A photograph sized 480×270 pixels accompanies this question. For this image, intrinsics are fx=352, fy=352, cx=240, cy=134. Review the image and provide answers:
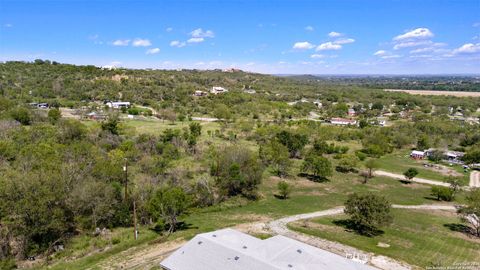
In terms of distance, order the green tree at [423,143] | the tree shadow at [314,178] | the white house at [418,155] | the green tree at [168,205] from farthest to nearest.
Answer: the green tree at [423,143] < the white house at [418,155] < the tree shadow at [314,178] < the green tree at [168,205]

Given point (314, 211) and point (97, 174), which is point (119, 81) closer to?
point (97, 174)

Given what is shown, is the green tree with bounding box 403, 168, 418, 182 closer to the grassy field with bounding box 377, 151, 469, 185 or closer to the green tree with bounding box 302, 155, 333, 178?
the grassy field with bounding box 377, 151, 469, 185

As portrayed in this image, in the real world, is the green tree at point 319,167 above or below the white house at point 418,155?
above

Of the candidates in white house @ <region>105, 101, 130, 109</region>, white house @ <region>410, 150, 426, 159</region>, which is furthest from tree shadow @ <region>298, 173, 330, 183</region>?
white house @ <region>105, 101, 130, 109</region>

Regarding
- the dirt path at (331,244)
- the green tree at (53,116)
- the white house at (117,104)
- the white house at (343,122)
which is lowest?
the dirt path at (331,244)

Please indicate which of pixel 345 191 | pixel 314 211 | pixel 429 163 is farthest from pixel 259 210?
pixel 429 163

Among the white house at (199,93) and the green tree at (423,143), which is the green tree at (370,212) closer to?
the green tree at (423,143)

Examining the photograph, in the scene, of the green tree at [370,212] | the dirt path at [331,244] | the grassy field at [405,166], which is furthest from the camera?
the grassy field at [405,166]

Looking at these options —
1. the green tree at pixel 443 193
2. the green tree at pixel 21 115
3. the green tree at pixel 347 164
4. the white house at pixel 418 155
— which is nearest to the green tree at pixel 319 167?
the green tree at pixel 347 164
